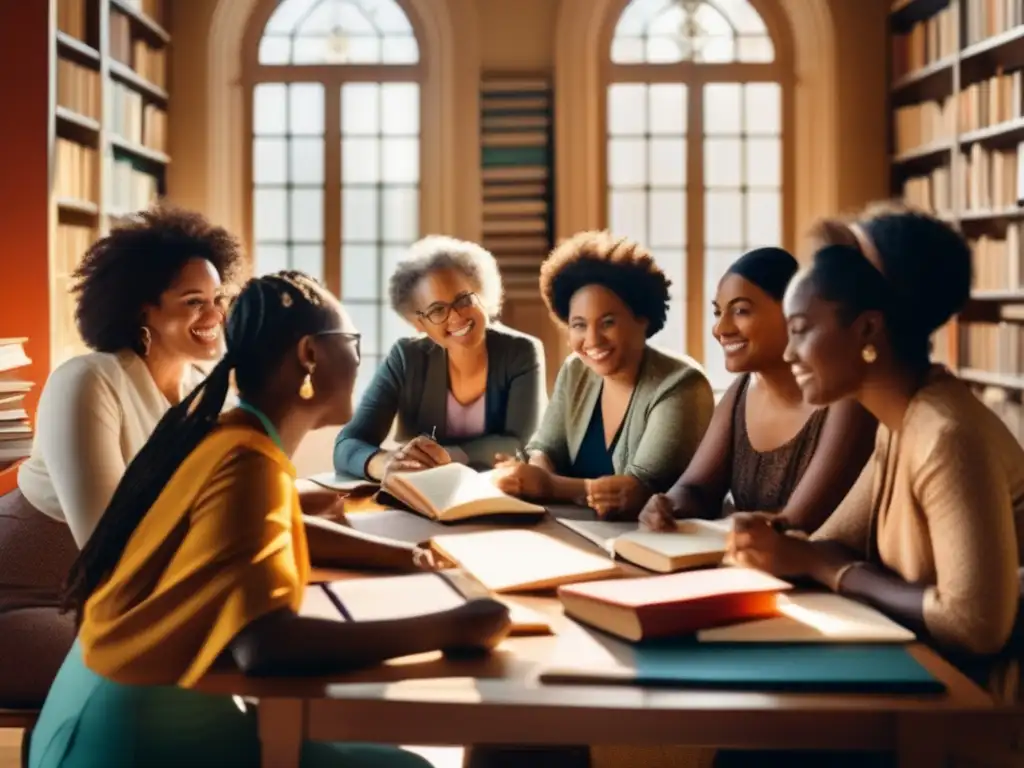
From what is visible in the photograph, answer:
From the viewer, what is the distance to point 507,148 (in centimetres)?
580

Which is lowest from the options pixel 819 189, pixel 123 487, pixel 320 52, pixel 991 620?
pixel 991 620

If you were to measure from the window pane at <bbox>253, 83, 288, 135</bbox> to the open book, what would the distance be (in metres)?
4.09

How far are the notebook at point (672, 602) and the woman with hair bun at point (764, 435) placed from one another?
0.55 metres

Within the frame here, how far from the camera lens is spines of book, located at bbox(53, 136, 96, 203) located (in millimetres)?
4383

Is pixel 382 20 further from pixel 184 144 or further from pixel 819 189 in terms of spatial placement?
pixel 819 189

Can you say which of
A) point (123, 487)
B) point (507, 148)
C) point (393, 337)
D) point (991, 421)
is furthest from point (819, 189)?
point (123, 487)

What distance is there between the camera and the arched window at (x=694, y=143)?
5969mm

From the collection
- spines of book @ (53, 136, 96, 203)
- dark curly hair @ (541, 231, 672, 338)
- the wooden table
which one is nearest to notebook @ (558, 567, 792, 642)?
the wooden table

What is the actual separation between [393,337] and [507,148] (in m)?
1.20

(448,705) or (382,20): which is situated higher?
(382,20)

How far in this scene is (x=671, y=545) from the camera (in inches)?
66.8

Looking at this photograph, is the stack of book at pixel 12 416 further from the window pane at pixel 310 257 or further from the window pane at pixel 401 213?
the window pane at pixel 401 213

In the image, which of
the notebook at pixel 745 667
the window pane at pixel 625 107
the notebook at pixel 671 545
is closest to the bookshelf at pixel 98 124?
the window pane at pixel 625 107

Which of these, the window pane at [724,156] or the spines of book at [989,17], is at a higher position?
the spines of book at [989,17]
